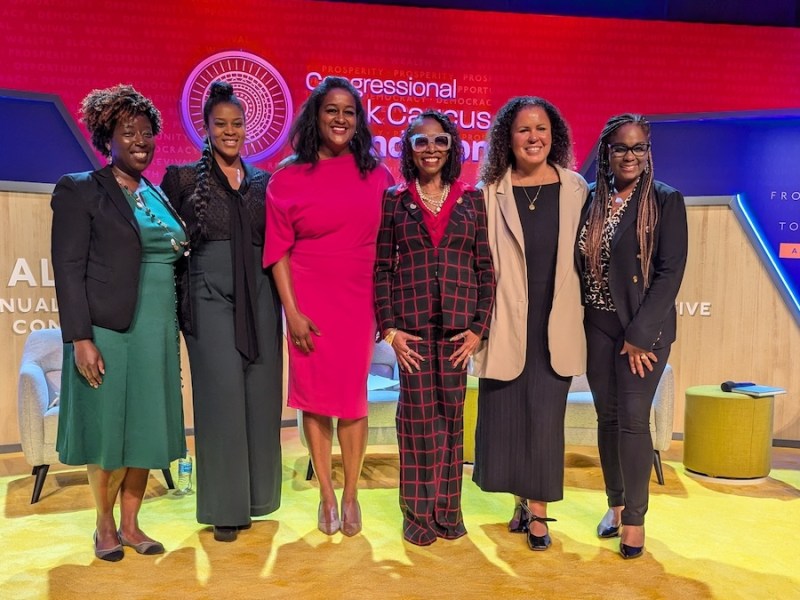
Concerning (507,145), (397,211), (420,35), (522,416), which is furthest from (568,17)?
(522,416)

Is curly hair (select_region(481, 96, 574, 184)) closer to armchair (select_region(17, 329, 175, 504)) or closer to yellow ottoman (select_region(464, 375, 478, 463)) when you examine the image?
yellow ottoman (select_region(464, 375, 478, 463))

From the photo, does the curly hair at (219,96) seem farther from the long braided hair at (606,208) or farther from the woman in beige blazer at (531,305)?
the long braided hair at (606,208)

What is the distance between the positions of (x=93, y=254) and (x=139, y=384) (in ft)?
1.74

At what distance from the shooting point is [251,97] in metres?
4.92

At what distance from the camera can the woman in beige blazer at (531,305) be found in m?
2.72

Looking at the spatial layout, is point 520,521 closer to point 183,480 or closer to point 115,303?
point 183,480

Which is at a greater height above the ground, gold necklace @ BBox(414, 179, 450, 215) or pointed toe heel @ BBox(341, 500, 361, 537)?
gold necklace @ BBox(414, 179, 450, 215)

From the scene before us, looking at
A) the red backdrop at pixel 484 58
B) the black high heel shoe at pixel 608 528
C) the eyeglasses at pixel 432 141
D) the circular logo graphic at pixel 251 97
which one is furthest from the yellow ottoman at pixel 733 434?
the circular logo graphic at pixel 251 97

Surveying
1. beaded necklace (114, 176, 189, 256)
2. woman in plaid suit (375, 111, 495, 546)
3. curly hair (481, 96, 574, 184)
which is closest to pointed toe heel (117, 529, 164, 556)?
woman in plaid suit (375, 111, 495, 546)

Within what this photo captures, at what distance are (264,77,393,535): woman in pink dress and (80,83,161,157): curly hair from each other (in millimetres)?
604

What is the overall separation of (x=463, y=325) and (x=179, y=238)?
1196mm

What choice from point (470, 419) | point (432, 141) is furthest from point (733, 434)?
point (432, 141)

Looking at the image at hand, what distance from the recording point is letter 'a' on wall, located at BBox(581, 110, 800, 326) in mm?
4883

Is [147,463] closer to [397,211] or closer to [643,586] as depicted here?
[397,211]
